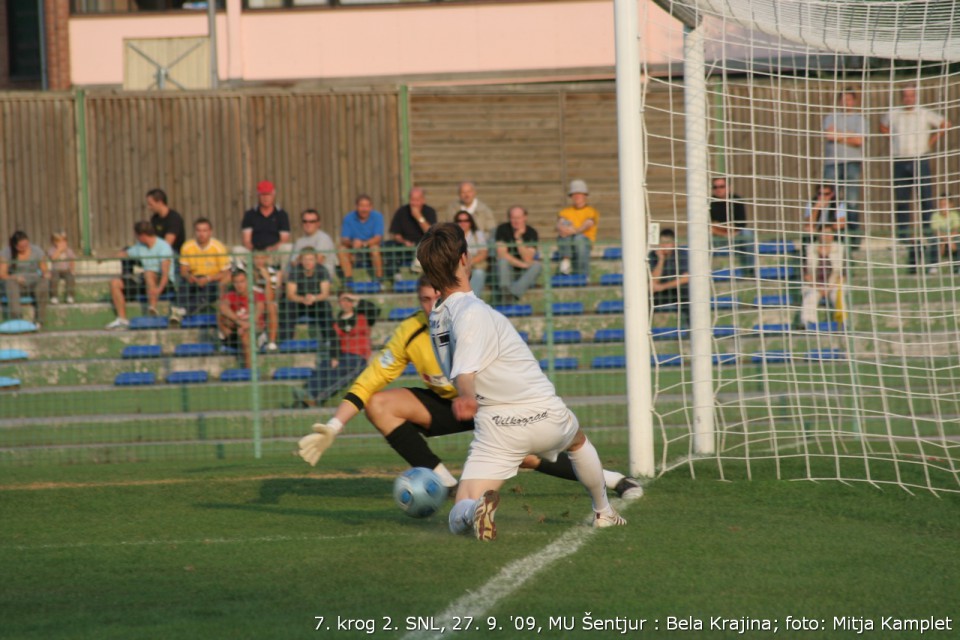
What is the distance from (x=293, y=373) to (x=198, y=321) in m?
1.22

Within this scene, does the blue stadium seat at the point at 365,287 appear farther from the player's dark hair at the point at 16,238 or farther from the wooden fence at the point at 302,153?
the wooden fence at the point at 302,153

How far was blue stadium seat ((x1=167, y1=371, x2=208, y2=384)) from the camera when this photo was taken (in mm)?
12312

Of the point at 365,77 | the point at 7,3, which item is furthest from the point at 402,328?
the point at 7,3

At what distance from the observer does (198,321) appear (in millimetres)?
12531

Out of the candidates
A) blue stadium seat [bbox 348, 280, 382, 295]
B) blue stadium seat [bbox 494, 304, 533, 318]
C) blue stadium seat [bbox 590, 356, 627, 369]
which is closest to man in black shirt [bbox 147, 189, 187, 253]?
blue stadium seat [bbox 348, 280, 382, 295]

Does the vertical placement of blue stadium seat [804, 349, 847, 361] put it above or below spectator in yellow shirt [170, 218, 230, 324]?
below

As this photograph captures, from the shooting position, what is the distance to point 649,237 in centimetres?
876

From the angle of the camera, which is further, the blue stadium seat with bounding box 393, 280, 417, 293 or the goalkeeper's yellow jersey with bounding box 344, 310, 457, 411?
the blue stadium seat with bounding box 393, 280, 417, 293

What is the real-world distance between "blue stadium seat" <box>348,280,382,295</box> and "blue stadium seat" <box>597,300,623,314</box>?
234cm

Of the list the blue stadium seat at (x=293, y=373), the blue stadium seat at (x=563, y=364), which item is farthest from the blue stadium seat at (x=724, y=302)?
the blue stadium seat at (x=293, y=373)

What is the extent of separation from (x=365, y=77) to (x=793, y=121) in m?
8.62

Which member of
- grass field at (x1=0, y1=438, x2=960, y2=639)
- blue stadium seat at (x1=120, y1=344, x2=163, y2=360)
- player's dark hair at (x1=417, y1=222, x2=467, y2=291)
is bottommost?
grass field at (x1=0, y1=438, x2=960, y2=639)

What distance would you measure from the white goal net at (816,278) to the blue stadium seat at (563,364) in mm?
865

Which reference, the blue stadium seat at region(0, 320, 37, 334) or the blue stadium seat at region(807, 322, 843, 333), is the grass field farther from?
the blue stadium seat at region(0, 320, 37, 334)
